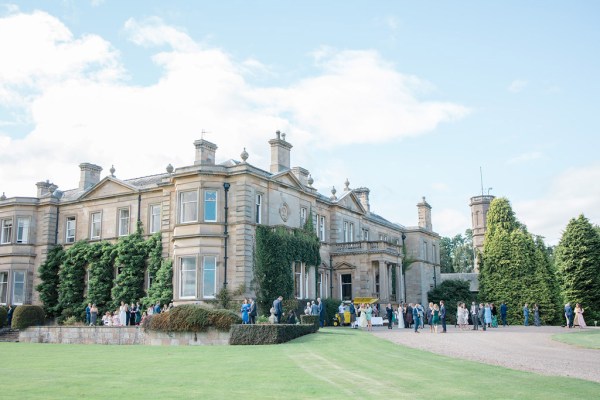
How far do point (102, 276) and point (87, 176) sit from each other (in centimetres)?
937

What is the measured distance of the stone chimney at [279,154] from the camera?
3869 centimetres

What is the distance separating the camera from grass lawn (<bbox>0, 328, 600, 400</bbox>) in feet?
34.2

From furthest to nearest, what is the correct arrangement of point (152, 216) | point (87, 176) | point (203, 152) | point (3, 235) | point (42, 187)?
point (42, 187)
point (87, 176)
point (3, 235)
point (152, 216)
point (203, 152)

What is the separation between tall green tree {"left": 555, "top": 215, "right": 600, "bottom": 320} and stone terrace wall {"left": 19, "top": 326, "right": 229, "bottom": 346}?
25.6 metres

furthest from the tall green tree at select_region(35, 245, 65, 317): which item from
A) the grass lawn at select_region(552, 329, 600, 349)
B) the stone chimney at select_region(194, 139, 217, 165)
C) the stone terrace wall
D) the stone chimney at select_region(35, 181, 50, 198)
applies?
the grass lawn at select_region(552, 329, 600, 349)

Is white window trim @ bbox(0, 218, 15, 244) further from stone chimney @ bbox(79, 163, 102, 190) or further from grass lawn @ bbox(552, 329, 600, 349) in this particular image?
grass lawn @ bbox(552, 329, 600, 349)

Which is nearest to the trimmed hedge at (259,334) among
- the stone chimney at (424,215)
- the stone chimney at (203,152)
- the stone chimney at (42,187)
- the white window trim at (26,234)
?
the stone chimney at (203,152)

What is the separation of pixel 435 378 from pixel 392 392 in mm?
2286

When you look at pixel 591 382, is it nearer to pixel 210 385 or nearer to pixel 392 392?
pixel 392 392

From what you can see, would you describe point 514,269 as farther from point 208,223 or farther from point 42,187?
point 42,187

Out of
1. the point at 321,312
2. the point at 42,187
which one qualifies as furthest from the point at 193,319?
the point at 42,187

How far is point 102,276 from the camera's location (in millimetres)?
39000

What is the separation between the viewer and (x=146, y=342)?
1013 inches

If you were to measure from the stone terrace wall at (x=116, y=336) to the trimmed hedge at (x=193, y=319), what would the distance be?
0.23m
